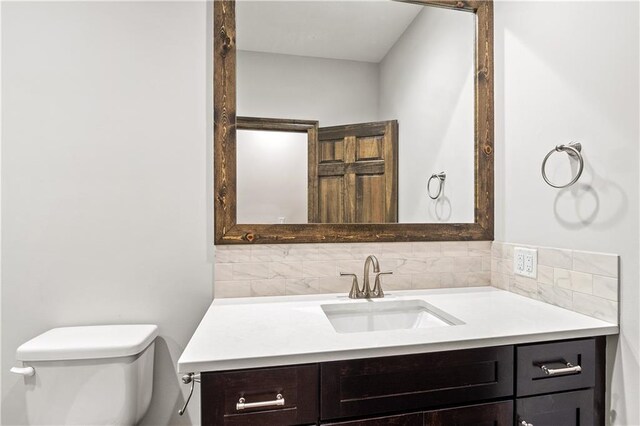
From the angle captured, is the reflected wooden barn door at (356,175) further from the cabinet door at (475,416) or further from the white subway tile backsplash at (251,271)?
the cabinet door at (475,416)

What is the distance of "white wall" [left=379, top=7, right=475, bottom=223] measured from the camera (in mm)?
1583

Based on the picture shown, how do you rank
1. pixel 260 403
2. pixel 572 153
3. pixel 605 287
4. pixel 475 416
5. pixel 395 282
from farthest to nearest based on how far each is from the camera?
pixel 395 282
pixel 572 153
pixel 605 287
pixel 475 416
pixel 260 403

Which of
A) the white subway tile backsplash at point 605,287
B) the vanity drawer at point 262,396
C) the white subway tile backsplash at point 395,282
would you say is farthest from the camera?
the white subway tile backsplash at point 395,282

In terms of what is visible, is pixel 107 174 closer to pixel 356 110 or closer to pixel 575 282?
pixel 356 110

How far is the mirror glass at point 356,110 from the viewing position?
148cm

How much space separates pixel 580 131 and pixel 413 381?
99cm

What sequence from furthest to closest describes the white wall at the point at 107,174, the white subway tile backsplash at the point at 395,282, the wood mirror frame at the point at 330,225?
the white subway tile backsplash at the point at 395,282, the wood mirror frame at the point at 330,225, the white wall at the point at 107,174

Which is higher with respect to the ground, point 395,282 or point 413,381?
point 395,282

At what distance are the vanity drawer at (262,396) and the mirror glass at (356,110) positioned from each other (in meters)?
0.70

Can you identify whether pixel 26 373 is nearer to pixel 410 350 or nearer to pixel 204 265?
pixel 204 265

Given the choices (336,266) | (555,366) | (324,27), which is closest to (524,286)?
(555,366)

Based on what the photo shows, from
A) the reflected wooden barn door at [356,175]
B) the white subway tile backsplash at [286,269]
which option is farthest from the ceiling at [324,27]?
the white subway tile backsplash at [286,269]

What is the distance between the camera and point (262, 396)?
0.89 m

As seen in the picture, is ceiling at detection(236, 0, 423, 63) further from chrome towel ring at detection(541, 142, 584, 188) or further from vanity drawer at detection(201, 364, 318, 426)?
vanity drawer at detection(201, 364, 318, 426)
